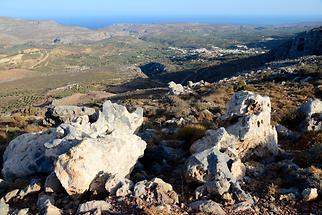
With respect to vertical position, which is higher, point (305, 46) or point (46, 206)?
point (46, 206)

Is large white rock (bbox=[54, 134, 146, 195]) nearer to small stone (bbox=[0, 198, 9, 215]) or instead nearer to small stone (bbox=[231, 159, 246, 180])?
small stone (bbox=[0, 198, 9, 215])

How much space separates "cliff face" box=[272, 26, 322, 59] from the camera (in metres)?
74.8

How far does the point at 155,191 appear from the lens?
9180 mm

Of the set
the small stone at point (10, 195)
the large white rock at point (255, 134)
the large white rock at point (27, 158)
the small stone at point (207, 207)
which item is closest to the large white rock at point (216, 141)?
the large white rock at point (255, 134)

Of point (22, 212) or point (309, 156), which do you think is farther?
point (309, 156)

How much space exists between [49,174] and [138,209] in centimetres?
339

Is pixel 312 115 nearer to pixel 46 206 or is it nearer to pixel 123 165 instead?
pixel 123 165

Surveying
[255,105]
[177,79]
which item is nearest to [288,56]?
[177,79]

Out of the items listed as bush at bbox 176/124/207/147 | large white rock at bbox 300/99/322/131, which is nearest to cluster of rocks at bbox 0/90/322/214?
bush at bbox 176/124/207/147

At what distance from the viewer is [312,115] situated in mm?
15086

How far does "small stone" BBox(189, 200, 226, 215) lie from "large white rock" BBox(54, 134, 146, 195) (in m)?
2.01

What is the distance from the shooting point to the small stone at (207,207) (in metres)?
8.52

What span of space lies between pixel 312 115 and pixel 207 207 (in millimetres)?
8102

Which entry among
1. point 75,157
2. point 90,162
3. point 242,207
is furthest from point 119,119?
point 242,207
